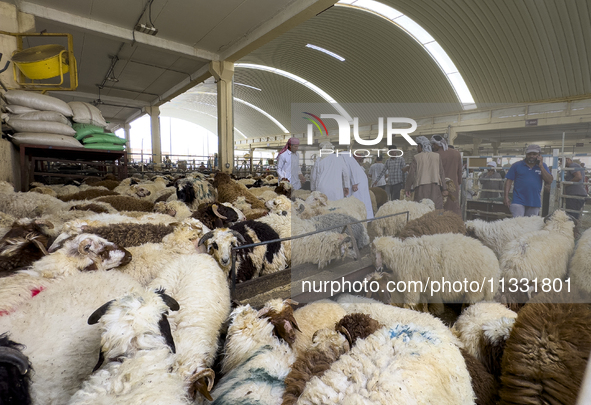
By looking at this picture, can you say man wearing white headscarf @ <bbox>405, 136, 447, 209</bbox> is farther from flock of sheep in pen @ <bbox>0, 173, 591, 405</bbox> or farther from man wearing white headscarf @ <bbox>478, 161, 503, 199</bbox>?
man wearing white headscarf @ <bbox>478, 161, 503, 199</bbox>

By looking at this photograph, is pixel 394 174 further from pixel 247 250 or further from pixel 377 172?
pixel 247 250

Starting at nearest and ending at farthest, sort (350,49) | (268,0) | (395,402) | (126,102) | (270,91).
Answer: (395,402) < (268,0) < (350,49) < (126,102) < (270,91)

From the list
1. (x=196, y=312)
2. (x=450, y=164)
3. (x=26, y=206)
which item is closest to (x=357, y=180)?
(x=450, y=164)

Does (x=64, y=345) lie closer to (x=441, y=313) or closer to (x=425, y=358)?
(x=425, y=358)

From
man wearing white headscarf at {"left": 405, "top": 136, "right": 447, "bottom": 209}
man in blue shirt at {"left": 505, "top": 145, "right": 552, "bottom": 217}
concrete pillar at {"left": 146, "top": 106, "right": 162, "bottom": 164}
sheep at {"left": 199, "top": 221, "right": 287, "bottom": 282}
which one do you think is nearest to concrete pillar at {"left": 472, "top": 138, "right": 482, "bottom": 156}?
man in blue shirt at {"left": 505, "top": 145, "right": 552, "bottom": 217}

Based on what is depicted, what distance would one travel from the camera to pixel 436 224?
115 inches

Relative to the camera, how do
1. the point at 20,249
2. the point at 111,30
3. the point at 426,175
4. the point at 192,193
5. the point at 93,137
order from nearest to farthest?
1. the point at 20,249
2. the point at 426,175
3. the point at 192,193
4. the point at 93,137
5. the point at 111,30

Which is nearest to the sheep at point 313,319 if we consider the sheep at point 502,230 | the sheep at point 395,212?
the sheep at point 395,212

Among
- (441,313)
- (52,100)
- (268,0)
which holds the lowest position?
(441,313)

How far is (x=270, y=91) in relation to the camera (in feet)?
64.1

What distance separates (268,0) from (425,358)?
8618 millimetres

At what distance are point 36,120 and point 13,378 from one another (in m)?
6.98

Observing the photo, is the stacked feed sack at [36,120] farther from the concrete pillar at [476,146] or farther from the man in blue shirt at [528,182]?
the man in blue shirt at [528,182]

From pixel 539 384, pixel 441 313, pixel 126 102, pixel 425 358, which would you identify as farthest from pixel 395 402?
pixel 126 102
